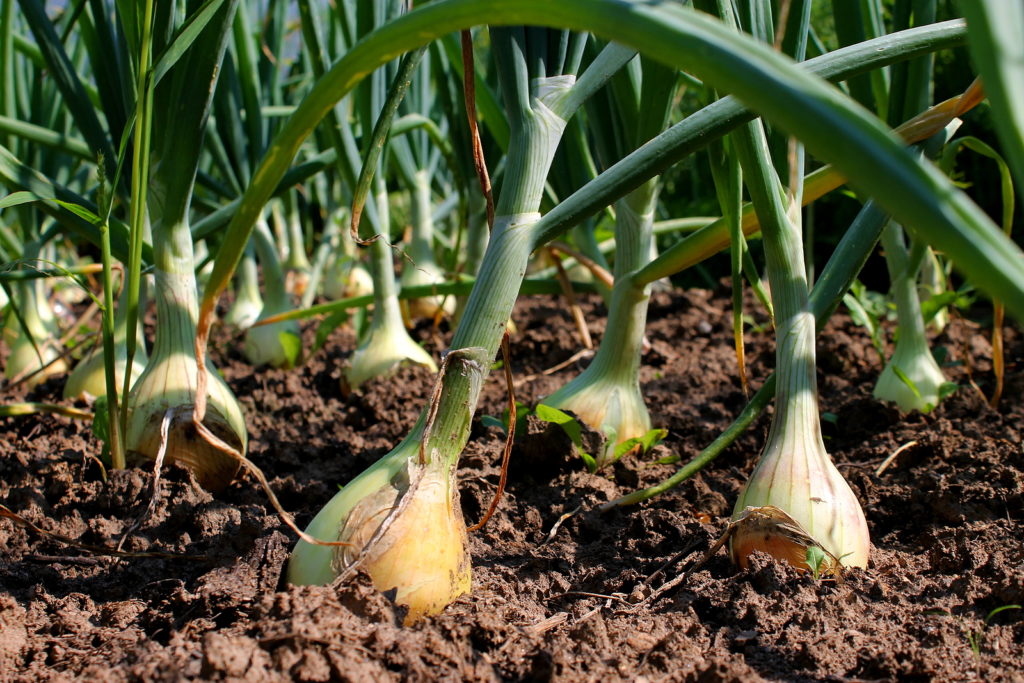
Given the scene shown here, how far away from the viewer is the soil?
70cm

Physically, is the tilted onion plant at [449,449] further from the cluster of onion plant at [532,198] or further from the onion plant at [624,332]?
the onion plant at [624,332]

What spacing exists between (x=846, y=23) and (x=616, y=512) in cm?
78

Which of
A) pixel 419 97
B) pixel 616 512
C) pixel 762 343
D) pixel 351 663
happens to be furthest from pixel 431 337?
pixel 351 663

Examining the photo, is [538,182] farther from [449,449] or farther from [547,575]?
[547,575]

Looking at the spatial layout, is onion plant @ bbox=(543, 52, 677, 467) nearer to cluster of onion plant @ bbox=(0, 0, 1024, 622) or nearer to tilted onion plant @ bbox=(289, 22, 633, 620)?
cluster of onion plant @ bbox=(0, 0, 1024, 622)

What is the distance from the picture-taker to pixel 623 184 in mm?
809

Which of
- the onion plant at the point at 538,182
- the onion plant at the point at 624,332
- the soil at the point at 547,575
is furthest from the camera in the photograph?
the onion plant at the point at 624,332

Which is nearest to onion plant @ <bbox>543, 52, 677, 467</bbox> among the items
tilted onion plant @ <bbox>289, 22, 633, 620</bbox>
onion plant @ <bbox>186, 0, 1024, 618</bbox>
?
onion plant @ <bbox>186, 0, 1024, 618</bbox>

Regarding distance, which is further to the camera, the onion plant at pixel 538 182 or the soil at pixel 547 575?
the soil at pixel 547 575

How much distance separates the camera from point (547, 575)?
2.98 feet

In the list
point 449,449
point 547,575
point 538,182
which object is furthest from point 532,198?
point 547,575

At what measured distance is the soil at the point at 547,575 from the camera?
696 millimetres

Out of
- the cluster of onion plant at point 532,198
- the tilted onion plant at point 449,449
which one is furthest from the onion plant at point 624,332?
the tilted onion plant at point 449,449

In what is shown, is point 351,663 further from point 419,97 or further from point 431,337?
point 419,97
